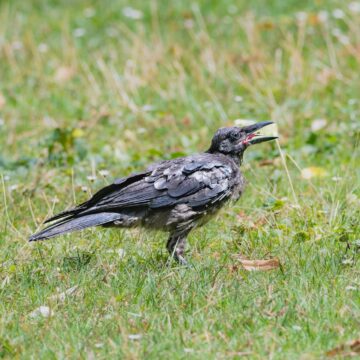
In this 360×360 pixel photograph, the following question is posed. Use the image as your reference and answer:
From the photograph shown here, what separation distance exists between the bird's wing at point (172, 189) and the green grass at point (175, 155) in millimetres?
342

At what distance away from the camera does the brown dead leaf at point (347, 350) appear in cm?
426

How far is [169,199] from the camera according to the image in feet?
20.1

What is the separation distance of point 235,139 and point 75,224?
1.54 meters

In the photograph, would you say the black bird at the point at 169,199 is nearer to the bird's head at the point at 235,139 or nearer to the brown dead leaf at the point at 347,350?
the bird's head at the point at 235,139

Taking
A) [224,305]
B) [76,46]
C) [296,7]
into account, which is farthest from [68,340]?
[296,7]

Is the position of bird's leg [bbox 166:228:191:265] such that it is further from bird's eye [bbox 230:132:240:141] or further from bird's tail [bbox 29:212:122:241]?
bird's eye [bbox 230:132:240:141]

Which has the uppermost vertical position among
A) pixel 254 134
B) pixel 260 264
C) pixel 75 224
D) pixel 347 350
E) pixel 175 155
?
pixel 75 224

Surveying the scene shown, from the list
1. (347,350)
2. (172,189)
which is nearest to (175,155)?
(172,189)

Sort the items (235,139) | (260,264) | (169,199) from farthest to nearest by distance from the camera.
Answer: (235,139)
(169,199)
(260,264)

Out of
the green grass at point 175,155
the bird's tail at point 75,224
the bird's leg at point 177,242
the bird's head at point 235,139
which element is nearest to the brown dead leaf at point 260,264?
the green grass at point 175,155

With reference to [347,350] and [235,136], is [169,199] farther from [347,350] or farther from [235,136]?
[347,350]

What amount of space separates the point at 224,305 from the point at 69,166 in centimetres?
371

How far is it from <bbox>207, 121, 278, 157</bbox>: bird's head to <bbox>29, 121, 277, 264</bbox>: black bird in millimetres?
332

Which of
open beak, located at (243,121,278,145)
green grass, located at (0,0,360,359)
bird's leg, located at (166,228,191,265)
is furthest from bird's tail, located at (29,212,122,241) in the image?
open beak, located at (243,121,278,145)
